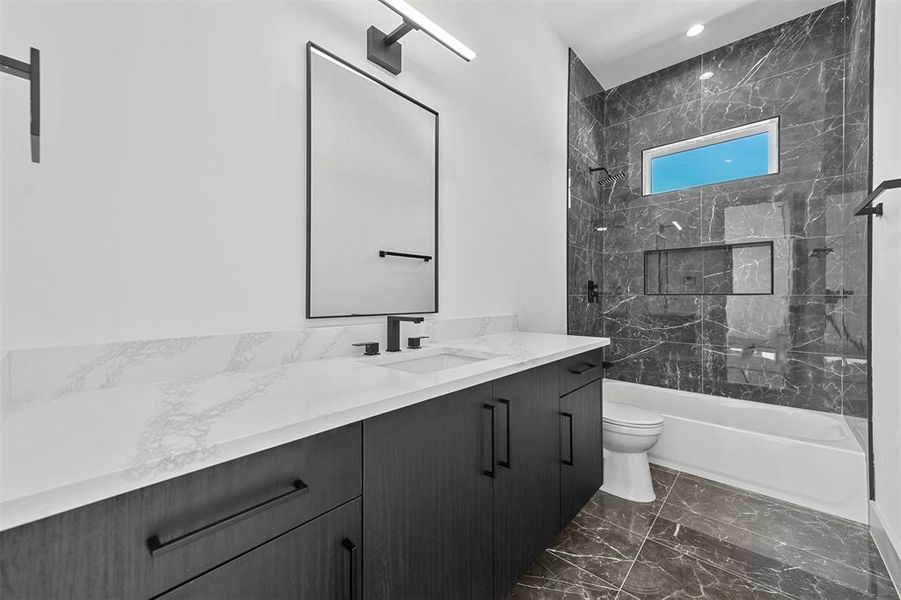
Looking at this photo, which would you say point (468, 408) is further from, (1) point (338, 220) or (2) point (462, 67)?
(2) point (462, 67)

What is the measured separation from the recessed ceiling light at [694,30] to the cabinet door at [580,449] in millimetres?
2735

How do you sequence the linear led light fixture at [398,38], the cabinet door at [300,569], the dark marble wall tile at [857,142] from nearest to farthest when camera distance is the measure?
the cabinet door at [300,569]
the linear led light fixture at [398,38]
the dark marble wall tile at [857,142]

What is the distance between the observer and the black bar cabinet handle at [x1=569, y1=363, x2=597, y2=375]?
5.77 feet

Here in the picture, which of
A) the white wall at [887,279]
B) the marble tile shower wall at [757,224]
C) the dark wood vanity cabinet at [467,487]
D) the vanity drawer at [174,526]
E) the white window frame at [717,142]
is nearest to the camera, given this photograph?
the vanity drawer at [174,526]

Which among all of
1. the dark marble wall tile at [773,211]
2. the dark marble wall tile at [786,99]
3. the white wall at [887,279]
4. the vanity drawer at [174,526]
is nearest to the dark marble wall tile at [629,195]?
the dark marble wall tile at [773,211]

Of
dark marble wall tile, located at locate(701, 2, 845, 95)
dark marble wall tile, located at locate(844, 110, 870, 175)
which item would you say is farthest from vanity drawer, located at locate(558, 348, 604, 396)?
dark marble wall tile, located at locate(701, 2, 845, 95)

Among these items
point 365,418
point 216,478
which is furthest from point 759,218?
point 216,478

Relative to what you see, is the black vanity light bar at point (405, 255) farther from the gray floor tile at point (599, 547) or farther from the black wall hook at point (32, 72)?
the gray floor tile at point (599, 547)

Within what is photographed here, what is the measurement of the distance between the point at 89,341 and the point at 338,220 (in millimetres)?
804

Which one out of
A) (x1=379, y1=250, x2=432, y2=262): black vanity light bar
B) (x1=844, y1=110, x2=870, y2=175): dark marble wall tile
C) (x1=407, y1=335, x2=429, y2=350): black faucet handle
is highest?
(x1=844, y1=110, x2=870, y2=175): dark marble wall tile

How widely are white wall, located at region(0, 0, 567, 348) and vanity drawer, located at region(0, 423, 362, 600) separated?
60 cm

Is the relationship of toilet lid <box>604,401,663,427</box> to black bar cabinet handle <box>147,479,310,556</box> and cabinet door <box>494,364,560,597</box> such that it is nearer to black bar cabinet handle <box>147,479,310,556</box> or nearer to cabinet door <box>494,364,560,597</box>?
cabinet door <box>494,364,560,597</box>

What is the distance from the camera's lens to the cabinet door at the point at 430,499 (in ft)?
2.91

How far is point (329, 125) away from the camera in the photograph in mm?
1433
